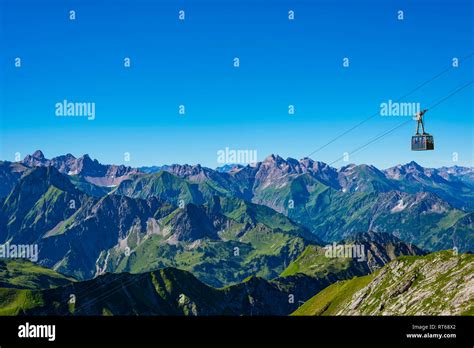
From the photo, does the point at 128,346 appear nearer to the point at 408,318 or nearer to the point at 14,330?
the point at 14,330

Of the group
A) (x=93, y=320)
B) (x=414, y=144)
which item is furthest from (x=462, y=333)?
(x=414, y=144)

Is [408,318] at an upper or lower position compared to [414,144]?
lower

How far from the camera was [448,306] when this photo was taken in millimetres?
192875

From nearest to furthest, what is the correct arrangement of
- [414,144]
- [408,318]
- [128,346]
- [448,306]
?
[128,346] < [408,318] < [414,144] < [448,306]

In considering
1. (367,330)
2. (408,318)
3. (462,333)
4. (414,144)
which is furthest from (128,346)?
(414,144)

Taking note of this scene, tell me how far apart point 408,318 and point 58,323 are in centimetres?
1656

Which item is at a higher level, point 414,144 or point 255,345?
point 414,144

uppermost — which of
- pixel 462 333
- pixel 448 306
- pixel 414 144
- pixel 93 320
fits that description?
pixel 414 144

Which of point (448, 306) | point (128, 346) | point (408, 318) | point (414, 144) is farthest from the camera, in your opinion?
point (448, 306)

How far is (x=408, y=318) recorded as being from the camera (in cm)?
2553

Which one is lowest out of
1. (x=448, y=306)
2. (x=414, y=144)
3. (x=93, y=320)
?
(x=448, y=306)

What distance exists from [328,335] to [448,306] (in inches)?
7452

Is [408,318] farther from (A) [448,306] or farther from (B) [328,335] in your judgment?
(A) [448,306]

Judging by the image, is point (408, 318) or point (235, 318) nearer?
point (235, 318)
